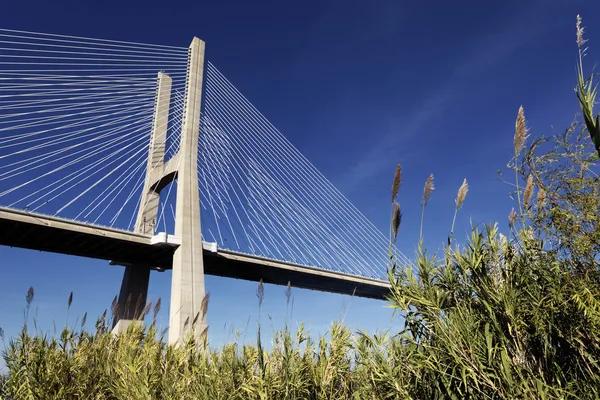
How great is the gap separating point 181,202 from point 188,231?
1.43 metres

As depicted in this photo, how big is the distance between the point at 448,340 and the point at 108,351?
202 inches

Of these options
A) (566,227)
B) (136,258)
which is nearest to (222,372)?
(566,227)

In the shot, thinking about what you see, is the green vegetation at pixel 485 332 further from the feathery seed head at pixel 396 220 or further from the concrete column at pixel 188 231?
the concrete column at pixel 188 231

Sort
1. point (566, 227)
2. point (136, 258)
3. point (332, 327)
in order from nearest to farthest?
1. point (566, 227)
2. point (332, 327)
3. point (136, 258)

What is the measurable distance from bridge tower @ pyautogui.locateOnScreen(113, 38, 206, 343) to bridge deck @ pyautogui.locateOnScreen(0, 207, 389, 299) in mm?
1124

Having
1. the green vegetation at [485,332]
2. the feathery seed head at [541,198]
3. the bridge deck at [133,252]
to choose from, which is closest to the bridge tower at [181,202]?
the bridge deck at [133,252]

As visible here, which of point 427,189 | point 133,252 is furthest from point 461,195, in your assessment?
point 133,252

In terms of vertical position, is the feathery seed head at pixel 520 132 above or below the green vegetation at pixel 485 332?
above

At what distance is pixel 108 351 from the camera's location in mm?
5934

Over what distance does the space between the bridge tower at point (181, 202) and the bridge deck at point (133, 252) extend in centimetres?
112

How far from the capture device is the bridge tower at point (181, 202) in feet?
63.0

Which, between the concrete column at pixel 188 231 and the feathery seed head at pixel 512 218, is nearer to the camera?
the feathery seed head at pixel 512 218

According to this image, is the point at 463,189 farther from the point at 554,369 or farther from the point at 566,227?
the point at 554,369

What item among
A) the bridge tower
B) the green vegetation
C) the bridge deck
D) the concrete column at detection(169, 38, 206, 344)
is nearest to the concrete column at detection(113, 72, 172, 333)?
the bridge tower
